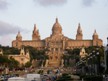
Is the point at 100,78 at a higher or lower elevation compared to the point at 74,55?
lower

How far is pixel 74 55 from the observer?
189 metres

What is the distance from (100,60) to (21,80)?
28.9m

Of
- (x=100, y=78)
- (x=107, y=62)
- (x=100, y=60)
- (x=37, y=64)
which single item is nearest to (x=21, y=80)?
(x=100, y=78)

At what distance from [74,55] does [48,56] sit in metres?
12.3

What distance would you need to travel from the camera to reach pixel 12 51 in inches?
7844

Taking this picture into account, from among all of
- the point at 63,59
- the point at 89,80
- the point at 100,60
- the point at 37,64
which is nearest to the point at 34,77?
the point at 89,80

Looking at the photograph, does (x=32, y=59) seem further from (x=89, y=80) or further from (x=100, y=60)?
(x=89, y=80)

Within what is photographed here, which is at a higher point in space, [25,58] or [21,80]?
[25,58]

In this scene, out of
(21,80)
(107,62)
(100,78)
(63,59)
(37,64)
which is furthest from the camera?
(63,59)

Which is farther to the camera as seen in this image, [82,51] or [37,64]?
[82,51]

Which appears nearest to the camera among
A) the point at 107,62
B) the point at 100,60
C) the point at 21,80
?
the point at 21,80

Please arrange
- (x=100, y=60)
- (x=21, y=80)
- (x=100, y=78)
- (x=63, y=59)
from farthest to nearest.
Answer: (x=63, y=59) → (x=100, y=60) → (x=100, y=78) → (x=21, y=80)

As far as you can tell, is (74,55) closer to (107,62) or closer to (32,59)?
(32,59)

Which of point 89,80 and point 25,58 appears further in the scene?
point 25,58
